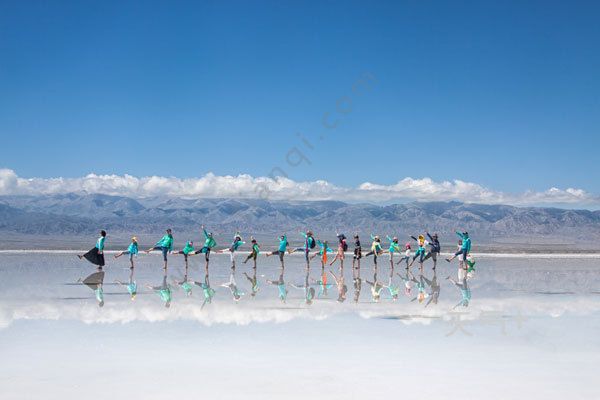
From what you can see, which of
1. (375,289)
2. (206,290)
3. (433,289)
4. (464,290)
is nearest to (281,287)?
(206,290)

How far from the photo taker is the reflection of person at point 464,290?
16.9 meters

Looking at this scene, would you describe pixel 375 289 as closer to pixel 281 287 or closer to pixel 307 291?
pixel 307 291

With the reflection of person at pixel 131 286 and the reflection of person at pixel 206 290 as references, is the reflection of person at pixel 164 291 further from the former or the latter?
the reflection of person at pixel 206 290

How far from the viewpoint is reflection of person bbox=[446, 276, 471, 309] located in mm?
16922

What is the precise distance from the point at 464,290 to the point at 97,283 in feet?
48.9

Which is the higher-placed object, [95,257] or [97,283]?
[95,257]

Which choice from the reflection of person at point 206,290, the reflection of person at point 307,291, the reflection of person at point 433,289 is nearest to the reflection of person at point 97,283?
the reflection of person at point 206,290

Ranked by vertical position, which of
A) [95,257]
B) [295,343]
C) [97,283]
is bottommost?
[97,283]

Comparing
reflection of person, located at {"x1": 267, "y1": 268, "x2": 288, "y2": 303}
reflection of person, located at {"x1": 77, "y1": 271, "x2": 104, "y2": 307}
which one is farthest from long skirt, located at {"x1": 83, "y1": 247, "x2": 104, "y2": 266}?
reflection of person, located at {"x1": 267, "y1": 268, "x2": 288, "y2": 303}

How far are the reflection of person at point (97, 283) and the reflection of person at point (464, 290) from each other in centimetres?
1135

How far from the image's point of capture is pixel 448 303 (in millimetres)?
16969

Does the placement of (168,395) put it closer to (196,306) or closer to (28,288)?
(196,306)

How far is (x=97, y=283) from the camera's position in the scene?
21859 millimetres

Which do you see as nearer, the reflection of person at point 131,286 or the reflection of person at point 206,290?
the reflection of person at point 206,290
